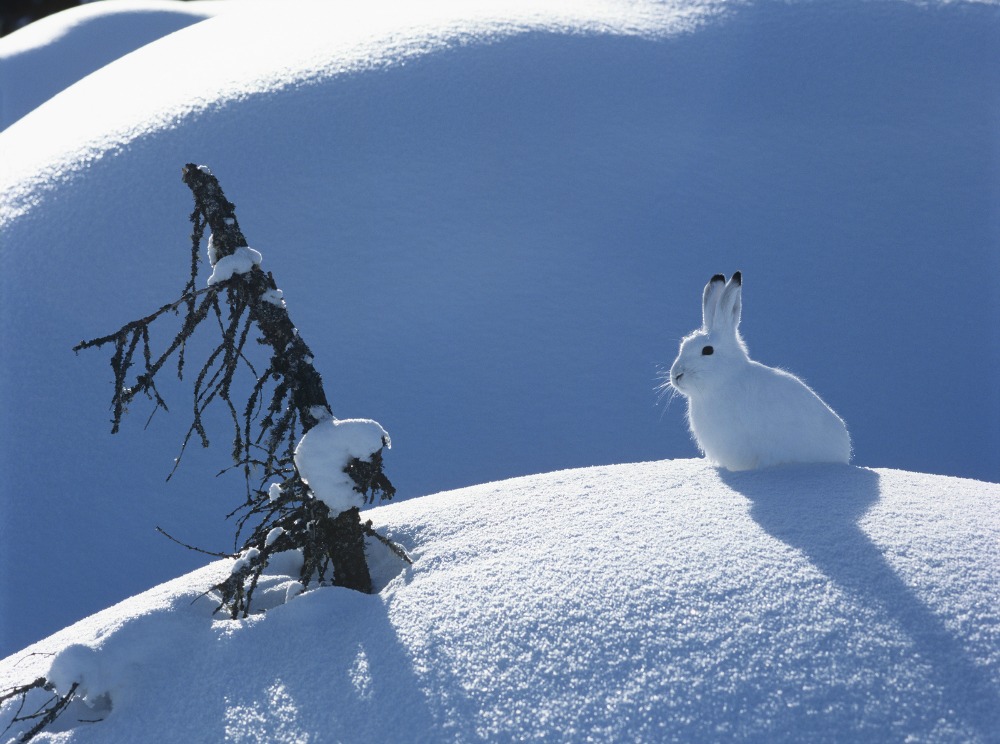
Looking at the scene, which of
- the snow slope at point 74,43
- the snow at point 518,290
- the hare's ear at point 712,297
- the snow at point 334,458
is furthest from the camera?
the snow slope at point 74,43

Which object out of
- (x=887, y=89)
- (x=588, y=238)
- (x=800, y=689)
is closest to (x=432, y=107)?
(x=588, y=238)

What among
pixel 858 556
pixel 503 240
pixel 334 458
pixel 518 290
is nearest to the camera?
pixel 858 556

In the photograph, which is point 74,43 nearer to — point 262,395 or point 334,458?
point 262,395

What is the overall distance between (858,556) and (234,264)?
1573 mm

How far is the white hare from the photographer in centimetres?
260

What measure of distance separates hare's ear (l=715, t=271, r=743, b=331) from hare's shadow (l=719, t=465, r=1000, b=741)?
0.50 metres

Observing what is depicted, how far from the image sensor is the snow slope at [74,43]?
8.48 meters

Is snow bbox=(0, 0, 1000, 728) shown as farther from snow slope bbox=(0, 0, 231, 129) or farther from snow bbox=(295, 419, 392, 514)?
snow slope bbox=(0, 0, 231, 129)

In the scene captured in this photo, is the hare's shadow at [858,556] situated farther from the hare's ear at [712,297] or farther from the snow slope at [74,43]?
the snow slope at [74,43]

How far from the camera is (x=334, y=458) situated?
2.06 metres

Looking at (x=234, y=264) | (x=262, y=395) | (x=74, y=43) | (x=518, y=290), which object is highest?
(x=74, y=43)

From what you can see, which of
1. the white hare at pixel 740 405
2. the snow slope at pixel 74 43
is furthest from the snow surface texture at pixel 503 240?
the snow slope at pixel 74 43

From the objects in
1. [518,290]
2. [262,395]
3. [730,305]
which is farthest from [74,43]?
[730,305]

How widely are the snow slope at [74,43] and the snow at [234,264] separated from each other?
740cm
